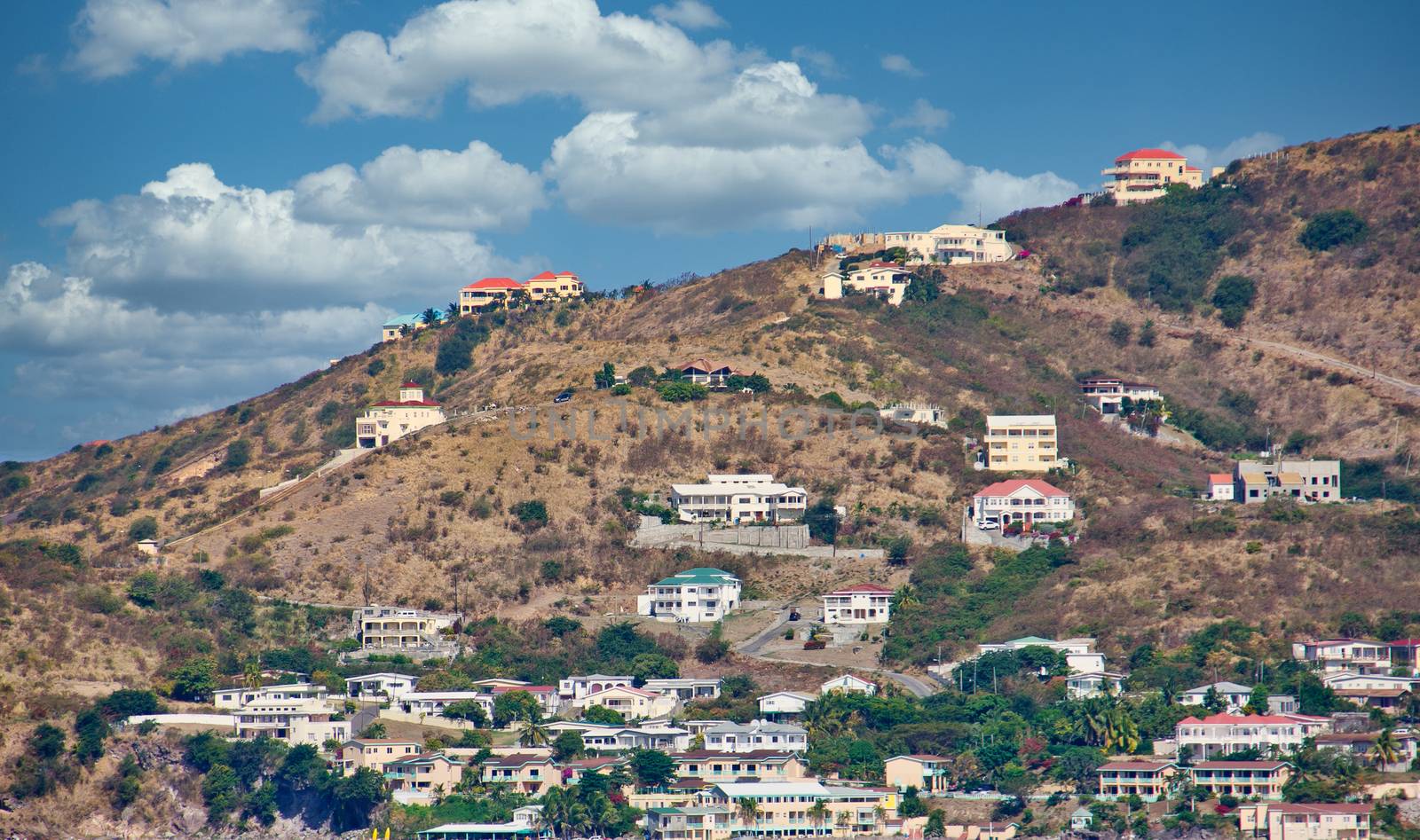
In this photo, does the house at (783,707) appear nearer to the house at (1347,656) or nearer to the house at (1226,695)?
the house at (1226,695)

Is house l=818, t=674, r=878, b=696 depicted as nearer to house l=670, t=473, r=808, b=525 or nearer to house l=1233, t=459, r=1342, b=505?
house l=670, t=473, r=808, b=525

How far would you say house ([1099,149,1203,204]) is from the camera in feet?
581

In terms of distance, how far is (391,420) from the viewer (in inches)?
5428

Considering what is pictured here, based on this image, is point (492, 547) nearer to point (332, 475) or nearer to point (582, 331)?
point (332, 475)

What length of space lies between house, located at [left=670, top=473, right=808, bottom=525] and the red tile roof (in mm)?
10249

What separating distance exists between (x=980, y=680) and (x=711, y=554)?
77.1 ft

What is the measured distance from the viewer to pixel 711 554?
389 ft

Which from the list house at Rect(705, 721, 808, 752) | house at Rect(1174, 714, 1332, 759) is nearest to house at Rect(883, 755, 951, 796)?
house at Rect(705, 721, 808, 752)

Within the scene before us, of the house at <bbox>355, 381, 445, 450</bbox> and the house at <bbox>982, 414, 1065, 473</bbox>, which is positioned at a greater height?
the house at <bbox>355, 381, 445, 450</bbox>

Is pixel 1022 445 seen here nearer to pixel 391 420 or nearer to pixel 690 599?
pixel 690 599

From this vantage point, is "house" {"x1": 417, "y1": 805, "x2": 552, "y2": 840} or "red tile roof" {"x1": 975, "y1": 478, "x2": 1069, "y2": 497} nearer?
"house" {"x1": 417, "y1": 805, "x2": 552, "y2": 840}

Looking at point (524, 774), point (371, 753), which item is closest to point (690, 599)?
point (524, 774)

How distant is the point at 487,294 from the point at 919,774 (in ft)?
296

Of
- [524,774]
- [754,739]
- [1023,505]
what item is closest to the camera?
[524,774]
